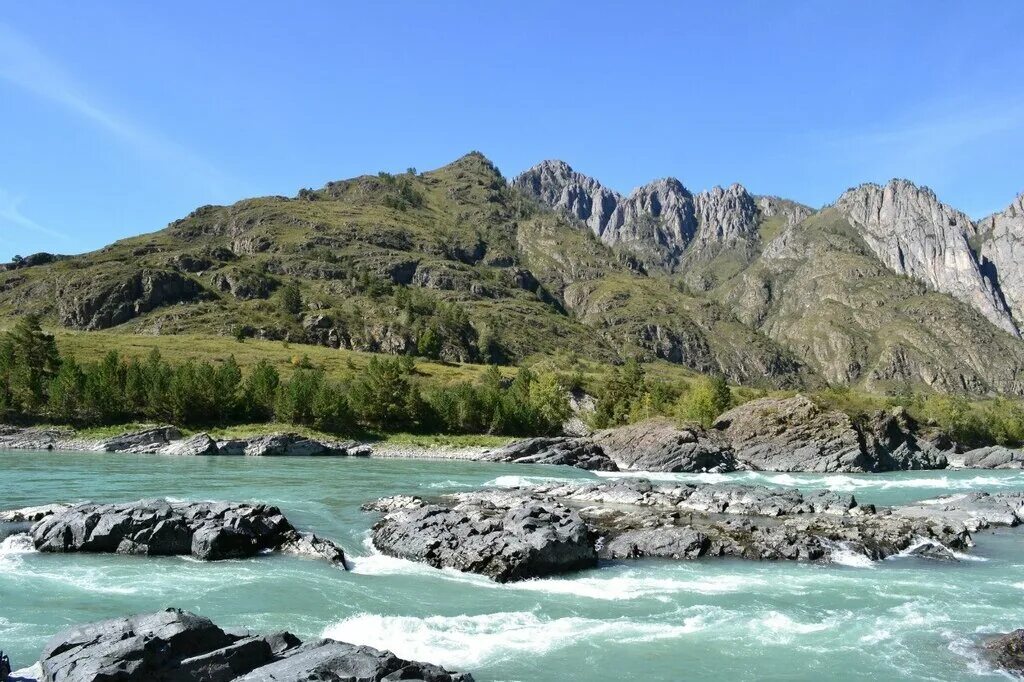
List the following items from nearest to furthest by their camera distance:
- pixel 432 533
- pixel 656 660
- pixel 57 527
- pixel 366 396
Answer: pixel 656 660 < pixel 57 527 < pixel 432 533 < pixel 366 396

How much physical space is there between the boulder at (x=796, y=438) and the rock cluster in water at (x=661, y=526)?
4310cm

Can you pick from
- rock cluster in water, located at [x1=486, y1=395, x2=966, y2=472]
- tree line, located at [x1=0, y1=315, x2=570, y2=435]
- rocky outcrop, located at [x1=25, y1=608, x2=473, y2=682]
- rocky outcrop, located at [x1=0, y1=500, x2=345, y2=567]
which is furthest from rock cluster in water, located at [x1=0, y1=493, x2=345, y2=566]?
tree line, located at [x1=0, y1=315, x2=570, y2=435]

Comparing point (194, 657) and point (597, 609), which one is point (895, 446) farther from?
point (194, 657)

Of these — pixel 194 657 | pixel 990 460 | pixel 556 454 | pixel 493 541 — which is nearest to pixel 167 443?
pixel 556 454

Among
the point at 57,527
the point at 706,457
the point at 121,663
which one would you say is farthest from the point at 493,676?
the point at 706,457

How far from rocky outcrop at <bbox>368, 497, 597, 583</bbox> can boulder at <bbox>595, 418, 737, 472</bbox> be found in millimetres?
58109

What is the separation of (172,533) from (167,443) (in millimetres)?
67259

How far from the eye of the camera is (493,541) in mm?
33875

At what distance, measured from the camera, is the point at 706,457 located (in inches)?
3809

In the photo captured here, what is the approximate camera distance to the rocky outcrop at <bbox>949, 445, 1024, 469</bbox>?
4653 inches

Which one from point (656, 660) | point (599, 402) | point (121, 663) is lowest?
point (656, 660)

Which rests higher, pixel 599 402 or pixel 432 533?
pixel 599 402

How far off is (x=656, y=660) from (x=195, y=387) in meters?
103

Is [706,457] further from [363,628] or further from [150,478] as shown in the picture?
[363,628]
